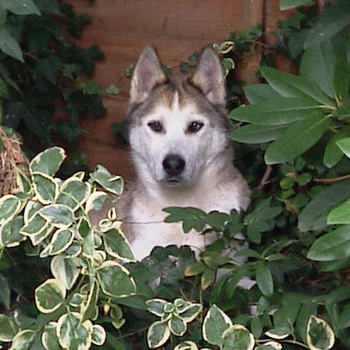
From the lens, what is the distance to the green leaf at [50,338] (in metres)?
1.91

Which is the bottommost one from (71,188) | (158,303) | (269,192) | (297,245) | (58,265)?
(269,192)

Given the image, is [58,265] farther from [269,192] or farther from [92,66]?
[92,66]

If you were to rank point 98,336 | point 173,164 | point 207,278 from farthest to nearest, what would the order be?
point 173,164
point 207,278
point 98,336

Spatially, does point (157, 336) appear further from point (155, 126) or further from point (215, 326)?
point (155, 126)

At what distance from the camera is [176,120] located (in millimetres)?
3383

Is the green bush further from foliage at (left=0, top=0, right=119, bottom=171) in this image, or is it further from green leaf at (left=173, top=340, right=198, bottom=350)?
foliage at (left=0, top=0, right=119, bottom=171)

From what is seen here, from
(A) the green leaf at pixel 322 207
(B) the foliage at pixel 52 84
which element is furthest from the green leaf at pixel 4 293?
(B) the foliage at pixel 52 84

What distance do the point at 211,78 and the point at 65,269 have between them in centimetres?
171

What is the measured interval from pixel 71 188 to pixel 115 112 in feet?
7.57

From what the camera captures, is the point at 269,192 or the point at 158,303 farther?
the point at 269,192

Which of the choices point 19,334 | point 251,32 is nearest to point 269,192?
point 251,32

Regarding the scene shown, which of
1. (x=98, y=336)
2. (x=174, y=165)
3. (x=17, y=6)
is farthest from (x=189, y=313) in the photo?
(x=174, y=165)

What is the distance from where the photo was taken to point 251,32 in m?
3.84

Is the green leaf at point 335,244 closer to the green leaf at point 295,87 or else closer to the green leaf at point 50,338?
the green leaf at point 295,87
